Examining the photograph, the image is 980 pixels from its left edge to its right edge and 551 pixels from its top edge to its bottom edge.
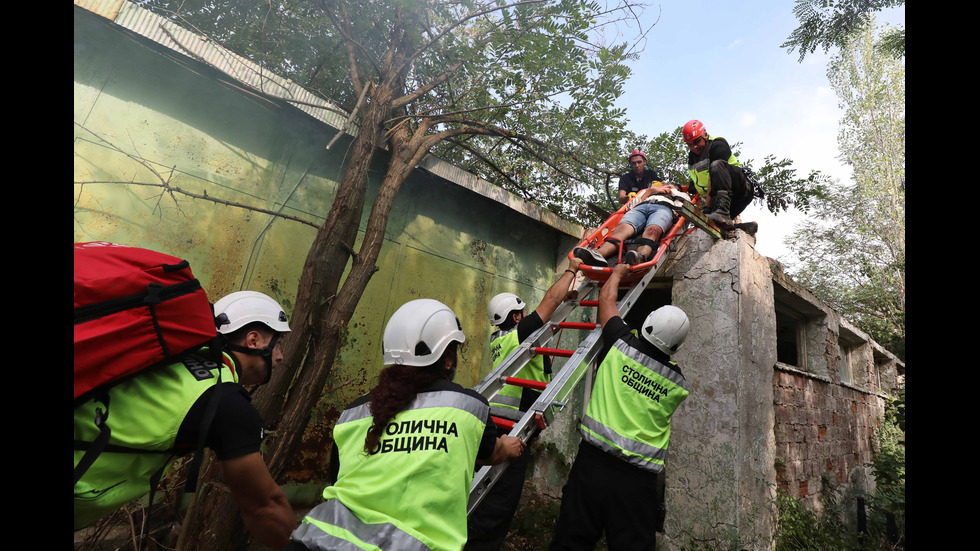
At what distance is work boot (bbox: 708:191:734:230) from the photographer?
4.61 metres

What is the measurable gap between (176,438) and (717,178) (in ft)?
16.1

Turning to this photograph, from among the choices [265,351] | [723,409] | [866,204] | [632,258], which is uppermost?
[866,204]

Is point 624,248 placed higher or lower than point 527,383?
higher

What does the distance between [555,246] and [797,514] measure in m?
4.50

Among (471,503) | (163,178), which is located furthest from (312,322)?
(471,503)

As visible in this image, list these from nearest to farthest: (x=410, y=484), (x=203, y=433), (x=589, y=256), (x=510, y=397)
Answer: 1. (x=203, y=433)
2. (x=410, y=484)
3. (x=510, y=397)
4. (x=589, y=256)

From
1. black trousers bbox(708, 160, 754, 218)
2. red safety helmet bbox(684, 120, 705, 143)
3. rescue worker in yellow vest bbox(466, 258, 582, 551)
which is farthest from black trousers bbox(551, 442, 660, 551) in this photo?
red safety helmet bbox(684, 120, 705, 143)

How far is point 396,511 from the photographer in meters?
1.60

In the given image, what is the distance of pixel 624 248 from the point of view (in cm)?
436

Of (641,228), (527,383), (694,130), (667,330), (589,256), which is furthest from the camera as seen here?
(694,130)

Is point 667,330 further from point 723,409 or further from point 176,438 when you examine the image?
point 176,438

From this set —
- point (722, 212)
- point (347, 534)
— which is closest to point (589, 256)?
point (722, 212)
